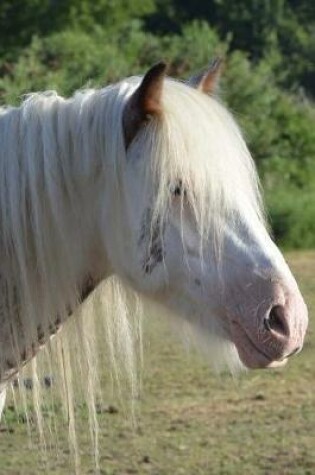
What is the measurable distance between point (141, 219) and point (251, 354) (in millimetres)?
381

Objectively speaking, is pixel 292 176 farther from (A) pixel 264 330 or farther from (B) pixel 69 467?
(A) pixel 264 330

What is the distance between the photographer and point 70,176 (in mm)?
2926

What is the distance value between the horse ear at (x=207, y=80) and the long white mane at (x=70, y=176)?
115 mm

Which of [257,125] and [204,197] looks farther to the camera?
[257,125]

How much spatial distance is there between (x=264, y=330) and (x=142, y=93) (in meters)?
0.58

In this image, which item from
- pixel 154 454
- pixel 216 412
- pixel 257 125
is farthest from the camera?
pixel 257 125

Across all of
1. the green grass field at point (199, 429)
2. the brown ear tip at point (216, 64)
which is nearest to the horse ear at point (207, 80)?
the brown ear tip at point (216, 64)

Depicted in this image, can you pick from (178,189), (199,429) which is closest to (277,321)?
(178,189)

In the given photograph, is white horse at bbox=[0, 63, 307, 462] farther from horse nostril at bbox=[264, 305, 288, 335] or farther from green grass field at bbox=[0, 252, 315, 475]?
green grass field at bbox=[0, 252, 315, 475]

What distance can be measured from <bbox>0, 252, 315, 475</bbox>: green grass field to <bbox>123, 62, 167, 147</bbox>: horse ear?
7.12ft

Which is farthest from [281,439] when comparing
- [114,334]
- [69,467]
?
[114,334]

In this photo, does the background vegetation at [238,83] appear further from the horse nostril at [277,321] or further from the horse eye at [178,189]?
the horse nostril at [277,321]

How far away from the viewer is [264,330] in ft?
8.88

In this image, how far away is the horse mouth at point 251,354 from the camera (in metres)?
2.73
